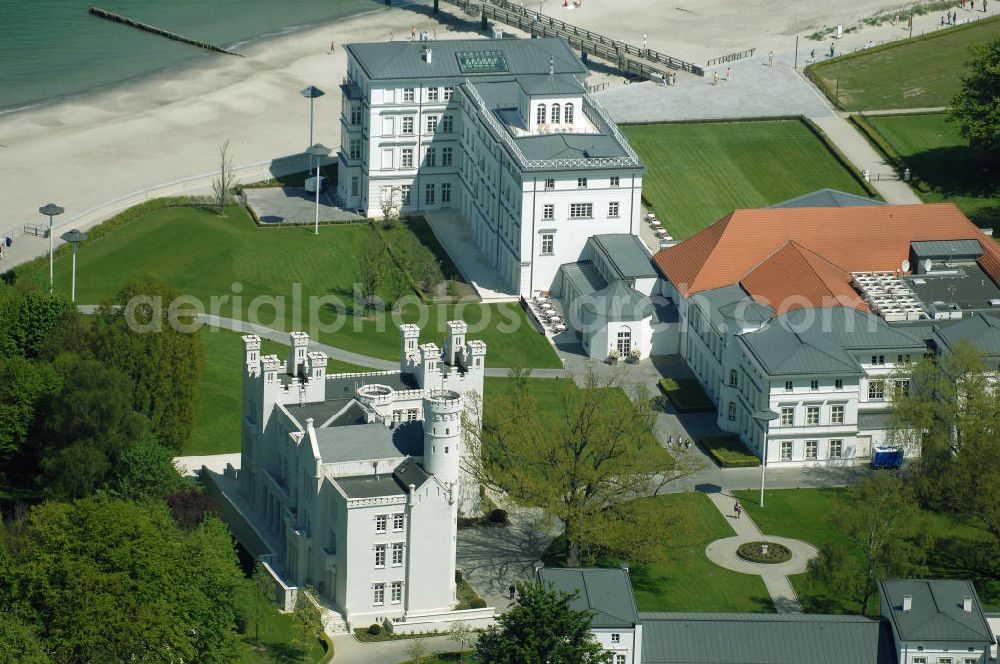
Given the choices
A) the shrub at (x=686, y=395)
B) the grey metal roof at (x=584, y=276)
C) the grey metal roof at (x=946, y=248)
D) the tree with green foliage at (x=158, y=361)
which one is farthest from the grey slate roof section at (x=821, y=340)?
the tree with green foliage at (x=158, y=361)

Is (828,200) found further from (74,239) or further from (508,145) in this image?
(74,239)

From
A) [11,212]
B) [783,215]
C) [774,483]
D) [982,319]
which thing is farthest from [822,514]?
[11,212]

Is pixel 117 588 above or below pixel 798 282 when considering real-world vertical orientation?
below

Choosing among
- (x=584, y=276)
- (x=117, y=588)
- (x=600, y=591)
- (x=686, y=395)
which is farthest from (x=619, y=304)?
(x=117, y=588)

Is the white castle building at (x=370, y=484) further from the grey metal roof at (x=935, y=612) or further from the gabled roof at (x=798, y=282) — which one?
the gabled roof at (x=798, y=282)

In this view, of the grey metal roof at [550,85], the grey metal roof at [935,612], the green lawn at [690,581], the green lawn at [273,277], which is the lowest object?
the green lawn at [690,581]

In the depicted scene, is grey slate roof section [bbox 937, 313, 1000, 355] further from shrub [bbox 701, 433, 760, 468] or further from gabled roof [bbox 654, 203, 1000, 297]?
shrub [bbox 701, 433, 760, 468]
